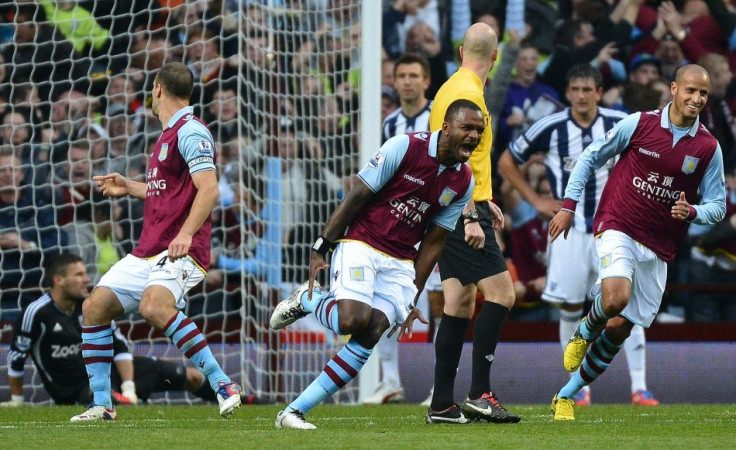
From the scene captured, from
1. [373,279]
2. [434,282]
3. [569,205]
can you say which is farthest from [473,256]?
[434,282]

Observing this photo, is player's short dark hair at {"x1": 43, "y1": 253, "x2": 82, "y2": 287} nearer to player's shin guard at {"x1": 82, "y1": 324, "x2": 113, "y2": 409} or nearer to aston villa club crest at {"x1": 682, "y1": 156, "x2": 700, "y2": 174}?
player's shin guard at {"x1": 82, "y1": 324, "x2": 113, "y2": 409}

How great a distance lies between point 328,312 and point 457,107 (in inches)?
45.6

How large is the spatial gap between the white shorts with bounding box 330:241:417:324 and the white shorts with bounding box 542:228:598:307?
10.5ft

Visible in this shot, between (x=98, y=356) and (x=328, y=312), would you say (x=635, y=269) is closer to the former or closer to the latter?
(x=328, y=312)

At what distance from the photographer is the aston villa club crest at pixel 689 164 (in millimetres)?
7086

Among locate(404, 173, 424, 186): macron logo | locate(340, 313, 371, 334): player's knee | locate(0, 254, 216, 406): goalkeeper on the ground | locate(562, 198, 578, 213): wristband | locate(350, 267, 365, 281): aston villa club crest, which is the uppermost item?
locate(404, 173, 424, 186): macron logo

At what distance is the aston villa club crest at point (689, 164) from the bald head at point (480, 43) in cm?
127

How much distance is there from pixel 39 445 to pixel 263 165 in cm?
494

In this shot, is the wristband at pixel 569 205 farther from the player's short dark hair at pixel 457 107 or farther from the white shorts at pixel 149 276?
the white shorts at pixel 149 276

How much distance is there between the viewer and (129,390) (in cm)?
920

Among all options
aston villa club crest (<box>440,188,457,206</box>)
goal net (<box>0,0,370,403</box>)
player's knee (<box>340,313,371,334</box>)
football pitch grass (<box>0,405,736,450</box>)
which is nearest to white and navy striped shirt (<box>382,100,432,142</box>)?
goal net (<box>0,0,370,403</box>)

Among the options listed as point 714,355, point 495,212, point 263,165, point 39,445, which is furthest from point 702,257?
point 39,445

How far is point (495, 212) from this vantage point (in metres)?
6.88

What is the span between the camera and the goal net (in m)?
→ 9.87
